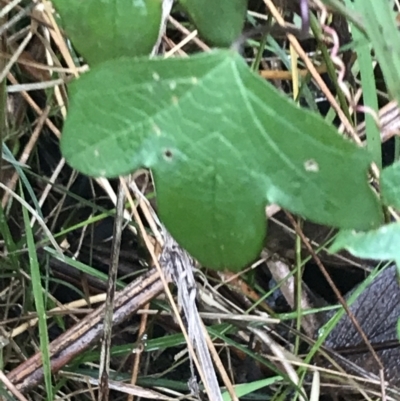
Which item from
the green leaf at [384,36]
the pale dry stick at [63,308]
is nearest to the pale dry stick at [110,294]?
the pale dry stick at [63,308]

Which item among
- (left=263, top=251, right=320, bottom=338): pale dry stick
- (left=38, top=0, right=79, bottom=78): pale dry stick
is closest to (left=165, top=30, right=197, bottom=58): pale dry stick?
(left=38, top=0, right=79, bottom=78): pale dry stick

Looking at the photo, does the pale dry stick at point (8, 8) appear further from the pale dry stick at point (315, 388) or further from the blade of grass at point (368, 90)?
the pale dry stick at point (315, 388)

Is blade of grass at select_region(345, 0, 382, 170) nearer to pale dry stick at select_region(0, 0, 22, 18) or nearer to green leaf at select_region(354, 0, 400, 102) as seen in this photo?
green leaf at select_region(354, 0, 400, 102)

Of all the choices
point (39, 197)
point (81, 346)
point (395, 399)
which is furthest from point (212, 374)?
point (39, 197)

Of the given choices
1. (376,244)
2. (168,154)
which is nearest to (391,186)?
(376,244)

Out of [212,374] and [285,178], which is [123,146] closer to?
[285,178]

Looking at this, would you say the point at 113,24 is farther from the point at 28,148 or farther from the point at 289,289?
the point at 289,289
